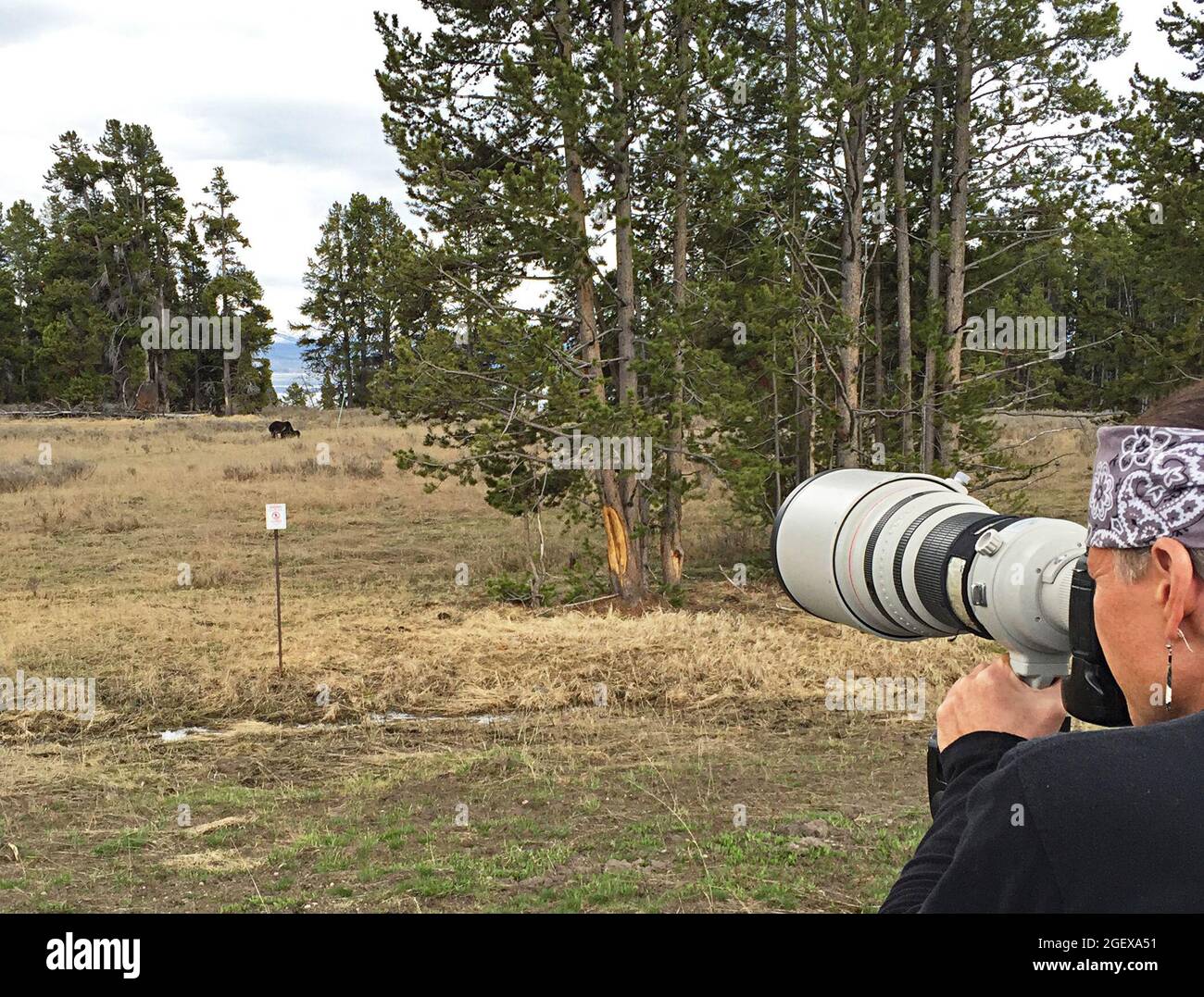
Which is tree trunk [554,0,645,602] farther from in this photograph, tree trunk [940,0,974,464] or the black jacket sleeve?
the black jacket sleeve

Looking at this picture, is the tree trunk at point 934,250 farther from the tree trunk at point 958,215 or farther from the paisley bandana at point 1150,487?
the paisley bandana at point 1150,487

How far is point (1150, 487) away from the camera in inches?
45.7

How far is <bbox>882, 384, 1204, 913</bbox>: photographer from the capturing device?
1.02m

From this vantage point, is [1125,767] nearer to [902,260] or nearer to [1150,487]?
[1150,487]

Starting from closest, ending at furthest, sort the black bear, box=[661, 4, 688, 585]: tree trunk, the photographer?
the photographer, box=[661, 4, 688, 585]: tree trunk, the black bear

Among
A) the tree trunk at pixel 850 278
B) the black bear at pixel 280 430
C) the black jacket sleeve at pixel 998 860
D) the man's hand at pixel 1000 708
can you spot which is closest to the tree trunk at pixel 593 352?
the tree trunk at pixel 850 278

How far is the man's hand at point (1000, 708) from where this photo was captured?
155cm

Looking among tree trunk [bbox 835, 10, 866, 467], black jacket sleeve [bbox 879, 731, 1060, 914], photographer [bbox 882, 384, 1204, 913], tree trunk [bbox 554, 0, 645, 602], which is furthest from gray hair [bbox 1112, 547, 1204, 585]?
tree trunk [bbox 835, 10, 866, 467]

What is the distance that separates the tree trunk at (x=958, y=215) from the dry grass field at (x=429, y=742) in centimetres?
348

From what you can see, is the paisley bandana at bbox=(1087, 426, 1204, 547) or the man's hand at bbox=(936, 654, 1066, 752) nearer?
the paisley bandana at bbox=(1087, 426, 1204, 547)

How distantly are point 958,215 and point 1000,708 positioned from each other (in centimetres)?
1542

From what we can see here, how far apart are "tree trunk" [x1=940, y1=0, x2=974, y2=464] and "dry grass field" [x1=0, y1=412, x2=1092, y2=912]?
137 inches
